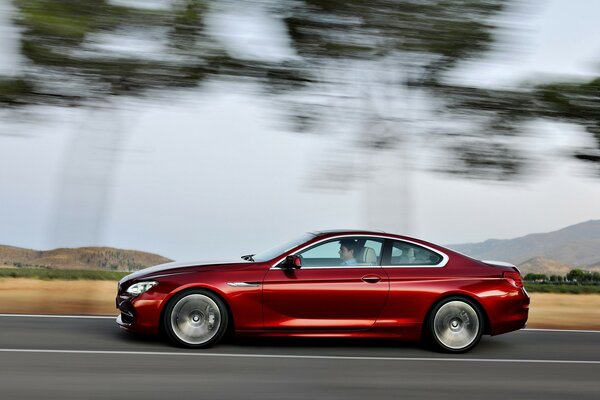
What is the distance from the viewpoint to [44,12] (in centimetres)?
1393

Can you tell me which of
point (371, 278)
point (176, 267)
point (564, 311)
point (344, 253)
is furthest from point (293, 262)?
point (564, 311)

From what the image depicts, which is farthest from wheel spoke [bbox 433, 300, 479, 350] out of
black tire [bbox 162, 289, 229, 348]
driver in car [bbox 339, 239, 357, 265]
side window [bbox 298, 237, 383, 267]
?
black tire [bbox 162, 289, 229, 348]

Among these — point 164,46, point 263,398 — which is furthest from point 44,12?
point 263,398

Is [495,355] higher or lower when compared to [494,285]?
lower

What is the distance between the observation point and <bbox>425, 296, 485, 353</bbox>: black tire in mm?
10008

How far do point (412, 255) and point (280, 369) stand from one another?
2.62 m

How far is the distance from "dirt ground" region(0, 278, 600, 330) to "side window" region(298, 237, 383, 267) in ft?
17.9

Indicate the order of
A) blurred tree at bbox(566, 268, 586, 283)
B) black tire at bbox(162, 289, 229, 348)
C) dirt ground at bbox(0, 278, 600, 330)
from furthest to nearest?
blurred tree at bbox(566, 268, 586, 283)
dirt ground at bbox(0, 278, 600, 330)
black tire at bbox(162, 289, 229, 348)

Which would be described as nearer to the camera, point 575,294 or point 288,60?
point 288,60

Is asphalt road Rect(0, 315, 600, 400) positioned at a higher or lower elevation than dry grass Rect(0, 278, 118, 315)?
higher

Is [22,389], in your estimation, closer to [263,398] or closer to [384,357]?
[263,398]

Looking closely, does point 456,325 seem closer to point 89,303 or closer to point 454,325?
point 454,325

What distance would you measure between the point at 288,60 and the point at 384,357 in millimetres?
6990

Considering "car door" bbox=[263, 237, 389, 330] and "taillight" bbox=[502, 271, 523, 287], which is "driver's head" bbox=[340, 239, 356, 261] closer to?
"car door" bbox=[263, 237, 389, 330]
